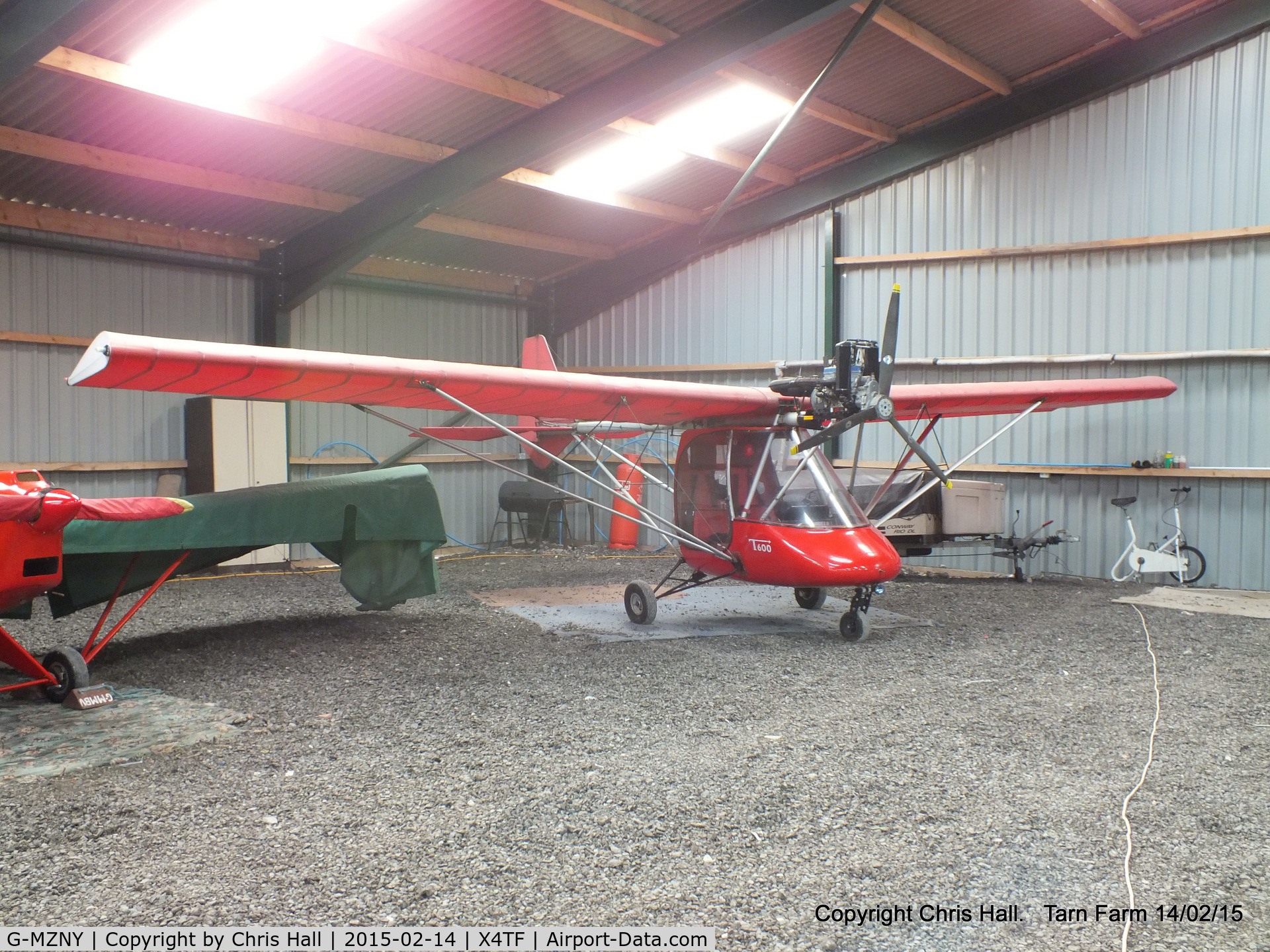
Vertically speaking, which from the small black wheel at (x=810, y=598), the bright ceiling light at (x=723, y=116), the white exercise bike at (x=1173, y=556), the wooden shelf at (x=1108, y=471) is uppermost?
the bright ceiling light at (x=723, y=116)

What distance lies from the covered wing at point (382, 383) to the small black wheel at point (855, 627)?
1.88 m

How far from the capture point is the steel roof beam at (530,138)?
7.89m

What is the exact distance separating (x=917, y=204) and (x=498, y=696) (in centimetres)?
947

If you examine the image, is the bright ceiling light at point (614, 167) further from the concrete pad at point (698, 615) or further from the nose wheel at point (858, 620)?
the nose wheel at point (858, 620)

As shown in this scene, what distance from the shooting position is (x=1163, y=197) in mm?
9812

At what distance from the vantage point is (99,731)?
14.1 feet

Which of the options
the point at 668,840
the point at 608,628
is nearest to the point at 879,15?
the point at 608,628

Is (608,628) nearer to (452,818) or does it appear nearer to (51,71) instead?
(452,818)

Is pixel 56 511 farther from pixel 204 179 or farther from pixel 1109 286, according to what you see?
pixel 1109 286

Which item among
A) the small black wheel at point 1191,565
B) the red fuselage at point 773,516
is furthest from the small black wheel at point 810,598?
the small black wheel at point 1191,565

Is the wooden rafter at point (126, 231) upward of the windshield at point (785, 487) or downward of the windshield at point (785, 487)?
upward

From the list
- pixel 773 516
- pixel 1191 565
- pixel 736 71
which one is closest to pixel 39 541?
pixel 773 516

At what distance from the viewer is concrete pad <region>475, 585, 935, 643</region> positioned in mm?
6820

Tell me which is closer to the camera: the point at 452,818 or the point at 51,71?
the point at 452,818
